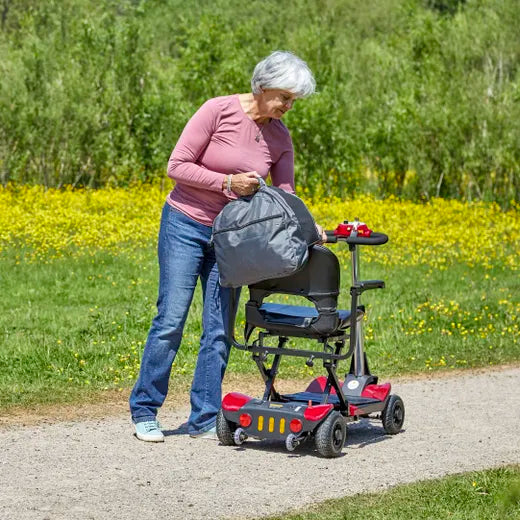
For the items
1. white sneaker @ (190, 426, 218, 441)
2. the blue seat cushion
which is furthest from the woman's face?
white sneaker @ (190, 426, 218, 441)

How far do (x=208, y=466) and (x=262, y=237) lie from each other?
3.60 feet

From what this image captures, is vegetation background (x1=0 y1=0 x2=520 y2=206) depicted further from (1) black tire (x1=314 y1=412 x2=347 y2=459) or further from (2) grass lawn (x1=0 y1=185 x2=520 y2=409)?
(1) black tire (x1=314 y1=412 x2=347 y2=459)

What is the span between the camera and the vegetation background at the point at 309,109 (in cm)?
2008

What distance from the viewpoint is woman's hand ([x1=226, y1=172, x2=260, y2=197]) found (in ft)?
18.3

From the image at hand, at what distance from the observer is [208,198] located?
5801 millimetres

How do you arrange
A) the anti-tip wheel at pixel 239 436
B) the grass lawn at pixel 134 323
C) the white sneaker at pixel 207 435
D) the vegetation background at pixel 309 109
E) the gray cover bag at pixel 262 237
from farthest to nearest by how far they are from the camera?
the vegetation background at pixel 309 109, the grass lawn at pixel 134 323, the white sneaker at pixel 207 435, the anti-tip wheel at pixel 239 436, the gray cover bag at pixel 262 237

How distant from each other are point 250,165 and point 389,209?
515 inches

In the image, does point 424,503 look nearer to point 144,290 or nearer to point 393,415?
point 393,415

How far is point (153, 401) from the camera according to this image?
5957 millimetres

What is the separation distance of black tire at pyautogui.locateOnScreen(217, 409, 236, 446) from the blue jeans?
0.23 m

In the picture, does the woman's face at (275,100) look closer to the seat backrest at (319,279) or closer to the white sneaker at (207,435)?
the seat backrest at (319,279)

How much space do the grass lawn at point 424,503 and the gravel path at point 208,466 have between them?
15 centimetres

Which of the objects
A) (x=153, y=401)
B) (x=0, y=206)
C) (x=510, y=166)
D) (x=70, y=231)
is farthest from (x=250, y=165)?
(x=510, y=166)

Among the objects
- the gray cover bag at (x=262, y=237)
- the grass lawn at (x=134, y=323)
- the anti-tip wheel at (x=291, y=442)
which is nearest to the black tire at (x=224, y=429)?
the anti-tip wheel at (x=291, y=442)
